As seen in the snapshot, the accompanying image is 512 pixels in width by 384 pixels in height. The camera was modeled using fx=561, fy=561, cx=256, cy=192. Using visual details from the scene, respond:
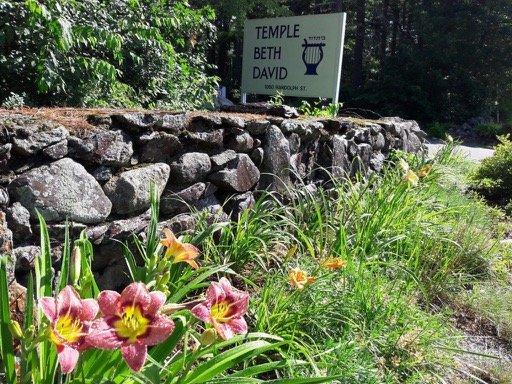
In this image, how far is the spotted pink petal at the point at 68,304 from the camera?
123 cm

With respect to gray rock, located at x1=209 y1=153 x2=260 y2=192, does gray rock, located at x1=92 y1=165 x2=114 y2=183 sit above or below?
above

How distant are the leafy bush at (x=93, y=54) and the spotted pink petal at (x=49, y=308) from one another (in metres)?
2.78

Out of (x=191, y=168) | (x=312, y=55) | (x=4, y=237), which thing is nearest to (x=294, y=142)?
(x=191, y=168)

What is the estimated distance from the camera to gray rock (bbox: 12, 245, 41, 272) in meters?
2.18

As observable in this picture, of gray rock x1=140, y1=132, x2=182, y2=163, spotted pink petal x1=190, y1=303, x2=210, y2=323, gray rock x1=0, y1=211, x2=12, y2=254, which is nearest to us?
spotted pink petal x1=190, y1=303, x2=210, y2=323

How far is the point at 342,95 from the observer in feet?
77.8

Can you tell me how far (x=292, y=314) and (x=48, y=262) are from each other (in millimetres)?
1116

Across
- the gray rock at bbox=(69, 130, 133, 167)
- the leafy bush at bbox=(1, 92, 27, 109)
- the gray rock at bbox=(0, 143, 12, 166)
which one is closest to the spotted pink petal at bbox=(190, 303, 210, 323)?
the gray rock at bbox=(0, 143, 12, 166)

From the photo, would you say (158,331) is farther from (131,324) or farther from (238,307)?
(238,307)

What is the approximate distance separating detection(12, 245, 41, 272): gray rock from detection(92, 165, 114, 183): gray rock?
0.45m

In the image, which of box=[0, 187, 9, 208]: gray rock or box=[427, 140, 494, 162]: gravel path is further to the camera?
box=[427, 140, 494, 162]: gravel path

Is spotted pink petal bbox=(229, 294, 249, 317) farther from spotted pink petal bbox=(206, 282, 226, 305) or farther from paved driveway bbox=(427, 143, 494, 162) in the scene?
paved driveway bbox=(427, 143, 494, 162)

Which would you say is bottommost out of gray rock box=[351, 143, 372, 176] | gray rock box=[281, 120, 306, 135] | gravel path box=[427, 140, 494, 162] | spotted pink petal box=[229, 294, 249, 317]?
gravel path box=[427, 140, 494, 162]

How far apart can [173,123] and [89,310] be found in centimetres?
181
